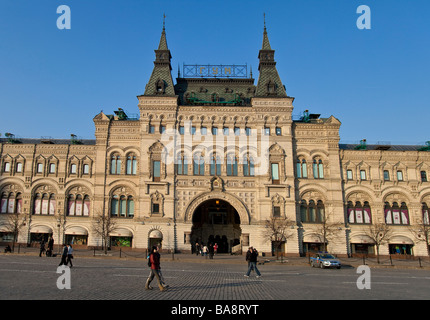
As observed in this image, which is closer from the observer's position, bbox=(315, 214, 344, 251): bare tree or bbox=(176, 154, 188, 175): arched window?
bbox=(315, 214, 344, 251): bare tree

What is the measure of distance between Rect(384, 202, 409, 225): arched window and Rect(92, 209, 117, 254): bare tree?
125 feet

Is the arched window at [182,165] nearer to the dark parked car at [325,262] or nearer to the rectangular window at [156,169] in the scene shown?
the rectangular window at [156,169]

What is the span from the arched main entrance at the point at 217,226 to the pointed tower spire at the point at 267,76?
59.2 feet

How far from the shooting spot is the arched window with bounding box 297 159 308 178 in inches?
1823

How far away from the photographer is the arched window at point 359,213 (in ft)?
150

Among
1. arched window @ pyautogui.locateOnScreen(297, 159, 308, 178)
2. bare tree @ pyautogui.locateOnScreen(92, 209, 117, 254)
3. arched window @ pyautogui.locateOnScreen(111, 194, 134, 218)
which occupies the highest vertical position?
arched window @ pyautogui.locateOnScreen(297, 159, 308, 178)

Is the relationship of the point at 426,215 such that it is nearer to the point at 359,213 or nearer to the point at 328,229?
the point at 359,213

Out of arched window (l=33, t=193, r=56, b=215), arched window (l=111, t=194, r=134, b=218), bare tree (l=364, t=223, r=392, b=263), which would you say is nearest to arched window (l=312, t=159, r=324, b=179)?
bare tree (l=364, t=223, r=392, b=263)

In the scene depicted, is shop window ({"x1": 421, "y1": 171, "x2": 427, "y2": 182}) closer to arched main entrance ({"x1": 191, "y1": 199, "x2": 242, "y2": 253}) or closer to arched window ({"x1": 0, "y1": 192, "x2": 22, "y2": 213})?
arched main entrance ({"x1": 191, "y1": 199, "x2": 242, "y2": 253})

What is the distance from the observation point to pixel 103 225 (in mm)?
40969

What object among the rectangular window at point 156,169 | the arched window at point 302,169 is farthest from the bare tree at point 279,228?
the rectangular window at point 156,169

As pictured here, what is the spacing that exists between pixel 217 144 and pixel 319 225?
18.0m

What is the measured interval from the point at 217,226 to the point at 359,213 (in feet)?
68.3

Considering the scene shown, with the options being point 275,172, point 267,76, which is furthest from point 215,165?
point 267,76
